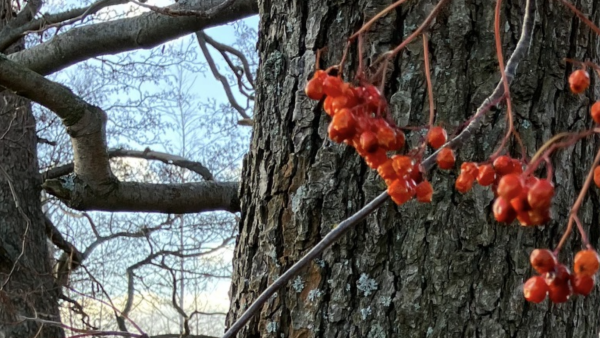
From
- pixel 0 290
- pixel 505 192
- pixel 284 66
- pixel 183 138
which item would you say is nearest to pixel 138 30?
pixel 0 290

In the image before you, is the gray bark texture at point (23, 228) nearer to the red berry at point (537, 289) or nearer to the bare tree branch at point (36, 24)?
the bare tree branch at point (36, 24)

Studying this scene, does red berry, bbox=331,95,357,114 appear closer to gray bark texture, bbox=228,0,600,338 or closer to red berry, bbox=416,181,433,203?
red berry, bbox=416,181,433,203

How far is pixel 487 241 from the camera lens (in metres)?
0.78

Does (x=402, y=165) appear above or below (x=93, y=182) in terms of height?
below

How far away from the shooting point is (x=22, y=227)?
2531 mm

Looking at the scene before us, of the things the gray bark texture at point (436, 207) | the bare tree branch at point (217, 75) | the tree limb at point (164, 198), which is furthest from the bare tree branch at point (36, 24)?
the gray bark texture at point (436, 207)

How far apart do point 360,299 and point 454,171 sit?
21 centimetres

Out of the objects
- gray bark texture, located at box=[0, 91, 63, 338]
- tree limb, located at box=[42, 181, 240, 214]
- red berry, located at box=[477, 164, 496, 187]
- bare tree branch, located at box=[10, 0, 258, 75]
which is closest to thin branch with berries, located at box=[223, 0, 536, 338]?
red berry, located at box=[477, 164, 496, 187]

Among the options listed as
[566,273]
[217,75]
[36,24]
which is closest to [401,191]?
[566,273]

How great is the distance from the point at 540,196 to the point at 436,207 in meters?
0.50

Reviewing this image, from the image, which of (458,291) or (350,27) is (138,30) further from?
(458,291)

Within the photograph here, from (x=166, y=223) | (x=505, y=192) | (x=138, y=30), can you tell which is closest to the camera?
(x=505, y=192)

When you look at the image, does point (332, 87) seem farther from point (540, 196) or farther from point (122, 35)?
point (122, 35)

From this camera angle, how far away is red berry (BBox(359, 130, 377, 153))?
394mm
